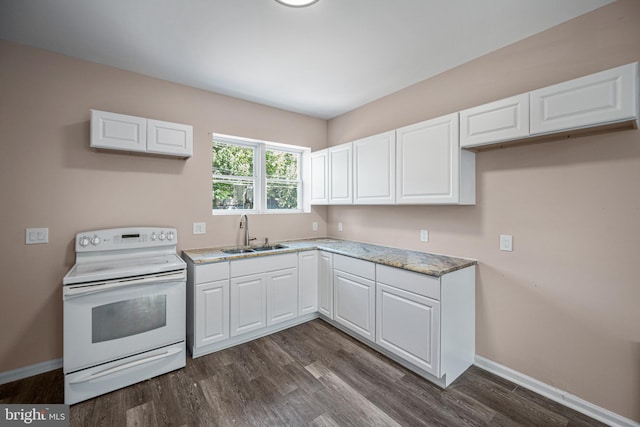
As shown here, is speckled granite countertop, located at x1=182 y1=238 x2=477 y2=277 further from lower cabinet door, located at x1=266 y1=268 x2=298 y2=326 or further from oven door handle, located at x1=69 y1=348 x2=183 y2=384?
oven door handle, located at x1=69 y1=348 x2=183 y2=384

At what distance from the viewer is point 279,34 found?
2035mm

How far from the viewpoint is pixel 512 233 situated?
85.1 inches

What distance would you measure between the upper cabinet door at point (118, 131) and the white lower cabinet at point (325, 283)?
81.9 inches

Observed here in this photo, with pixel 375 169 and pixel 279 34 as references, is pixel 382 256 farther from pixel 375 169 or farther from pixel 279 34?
pixel 279 34

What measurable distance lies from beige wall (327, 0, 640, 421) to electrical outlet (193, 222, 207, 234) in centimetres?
247

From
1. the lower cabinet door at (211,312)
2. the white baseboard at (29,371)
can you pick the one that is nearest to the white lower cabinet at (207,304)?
the lower cabinet door at (211,312)

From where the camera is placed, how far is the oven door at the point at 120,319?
1.88 m

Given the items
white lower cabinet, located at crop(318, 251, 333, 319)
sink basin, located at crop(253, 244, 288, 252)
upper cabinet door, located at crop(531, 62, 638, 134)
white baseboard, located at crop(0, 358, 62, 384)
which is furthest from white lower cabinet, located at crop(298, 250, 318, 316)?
upper cabinet door, located at crop(531, 62, 638, 134)

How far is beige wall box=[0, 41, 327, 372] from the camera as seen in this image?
2121mm

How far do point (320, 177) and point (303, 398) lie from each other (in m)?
2.49

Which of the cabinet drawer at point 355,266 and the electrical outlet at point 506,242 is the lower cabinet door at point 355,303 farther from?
the electrical outlet at point 506,242

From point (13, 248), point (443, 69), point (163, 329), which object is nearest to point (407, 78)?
point (443, 69)

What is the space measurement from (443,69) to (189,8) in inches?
85.2

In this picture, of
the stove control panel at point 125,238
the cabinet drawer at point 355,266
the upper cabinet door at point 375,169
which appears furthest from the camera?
the upper cabinet door at point 375,169
